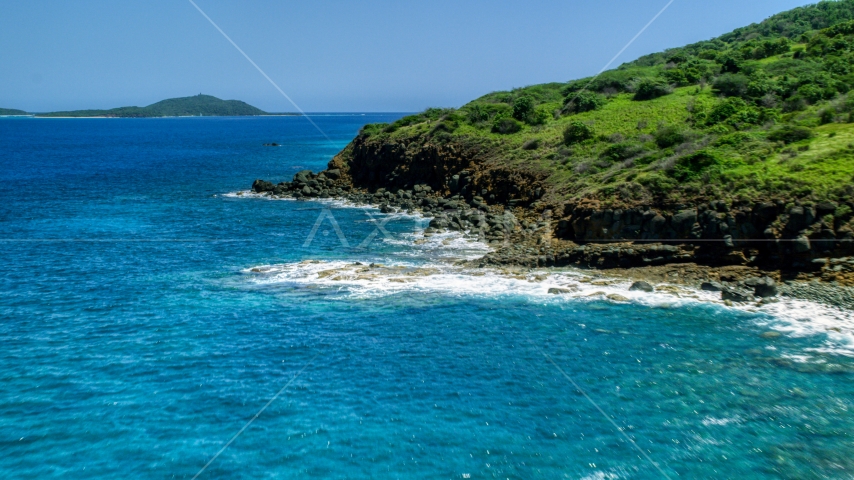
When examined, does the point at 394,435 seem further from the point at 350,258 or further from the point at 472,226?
the point at 472,226

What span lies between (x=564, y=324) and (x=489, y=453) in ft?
34.1

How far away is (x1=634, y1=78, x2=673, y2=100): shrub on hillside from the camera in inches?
2373

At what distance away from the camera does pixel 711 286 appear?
28.9 metres

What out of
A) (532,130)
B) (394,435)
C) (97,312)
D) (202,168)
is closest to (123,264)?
(97,312)

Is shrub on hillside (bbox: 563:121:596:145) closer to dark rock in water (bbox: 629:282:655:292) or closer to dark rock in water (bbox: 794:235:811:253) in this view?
dark rock in water (bbox: 629:282:655:292)

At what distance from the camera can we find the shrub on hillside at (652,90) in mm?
60281

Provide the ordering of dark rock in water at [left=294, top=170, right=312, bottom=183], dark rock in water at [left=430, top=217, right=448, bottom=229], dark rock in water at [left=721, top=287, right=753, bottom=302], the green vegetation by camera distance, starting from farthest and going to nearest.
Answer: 1. dark rock in water at [left=294, top=170, right=312, bottom=183]
2. dark rock in water at [left=430, top=217, right=448, bottom=229]
3. the green vegetation
4. dark rock in water at [left=721, top=287, right=753, bottom=302]

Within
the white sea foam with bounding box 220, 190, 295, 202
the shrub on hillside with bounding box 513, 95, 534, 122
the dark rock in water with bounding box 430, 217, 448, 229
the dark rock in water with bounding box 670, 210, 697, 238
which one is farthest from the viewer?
the white sea foam with bounding box 220, 190, 295, 202

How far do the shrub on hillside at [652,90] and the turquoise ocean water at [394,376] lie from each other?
1339 inches

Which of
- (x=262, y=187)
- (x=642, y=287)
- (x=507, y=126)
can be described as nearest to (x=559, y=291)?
(x=642, y=287)

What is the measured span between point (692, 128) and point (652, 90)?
53.9 ft

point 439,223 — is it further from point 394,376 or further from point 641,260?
point 394,376

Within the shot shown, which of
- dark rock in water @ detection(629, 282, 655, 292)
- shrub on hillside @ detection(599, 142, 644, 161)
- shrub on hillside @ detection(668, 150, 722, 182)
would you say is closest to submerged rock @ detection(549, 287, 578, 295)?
dark rock in water @ detection(629, 282, 655, 292)

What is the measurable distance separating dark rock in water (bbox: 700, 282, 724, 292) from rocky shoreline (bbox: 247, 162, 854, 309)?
43mm
